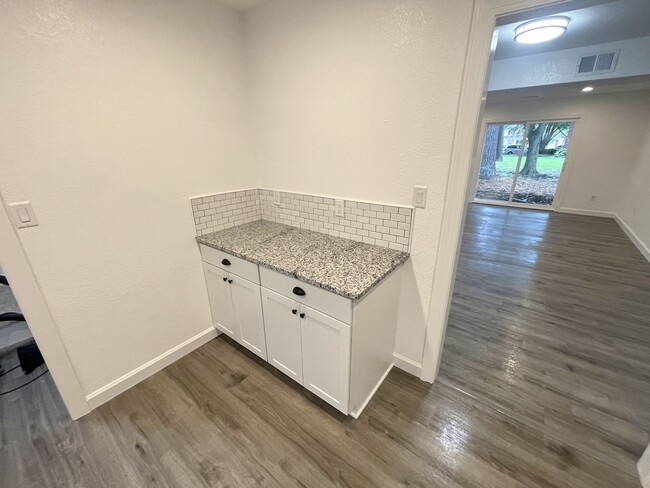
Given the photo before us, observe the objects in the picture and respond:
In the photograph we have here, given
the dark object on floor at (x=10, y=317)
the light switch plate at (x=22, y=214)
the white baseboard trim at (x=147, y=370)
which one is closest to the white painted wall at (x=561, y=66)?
the white baseboard trim at (x=147, y=370)

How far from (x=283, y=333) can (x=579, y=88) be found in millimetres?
6213

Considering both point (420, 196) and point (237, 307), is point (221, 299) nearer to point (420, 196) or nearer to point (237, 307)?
point (237, 307)

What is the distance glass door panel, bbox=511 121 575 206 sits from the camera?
19.6 feet

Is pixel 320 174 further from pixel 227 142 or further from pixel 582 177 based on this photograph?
pixel 582 177

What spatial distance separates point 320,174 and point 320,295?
2.98 feet

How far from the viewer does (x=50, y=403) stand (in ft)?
5.41

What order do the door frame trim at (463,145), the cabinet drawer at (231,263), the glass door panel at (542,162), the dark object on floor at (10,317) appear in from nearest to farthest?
the door frame trim at (463,145), the cabinet drawer at (231,263), the dark object on floor at (10,317), the glass door panel at (542,162)

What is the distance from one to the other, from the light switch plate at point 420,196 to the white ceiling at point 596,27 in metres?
1.77

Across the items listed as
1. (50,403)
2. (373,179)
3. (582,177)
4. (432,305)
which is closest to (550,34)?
(373,179)

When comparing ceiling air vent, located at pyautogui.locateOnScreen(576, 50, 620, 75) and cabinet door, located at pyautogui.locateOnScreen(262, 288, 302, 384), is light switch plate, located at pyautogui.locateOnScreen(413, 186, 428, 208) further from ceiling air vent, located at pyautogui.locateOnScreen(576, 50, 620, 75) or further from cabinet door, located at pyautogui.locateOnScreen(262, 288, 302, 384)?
ceiling air vent, located at pyautogui.locateOnScreen(576, 50, 620, 75)

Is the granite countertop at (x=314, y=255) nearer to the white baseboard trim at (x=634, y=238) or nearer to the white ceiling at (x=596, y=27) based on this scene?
the white ceiling at (x=596, y=27)

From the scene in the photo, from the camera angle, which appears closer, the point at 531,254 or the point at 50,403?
the point at 50,403

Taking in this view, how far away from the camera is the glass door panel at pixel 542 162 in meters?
5.98

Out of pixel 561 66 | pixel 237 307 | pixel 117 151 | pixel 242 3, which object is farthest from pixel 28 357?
pixel 561 66
